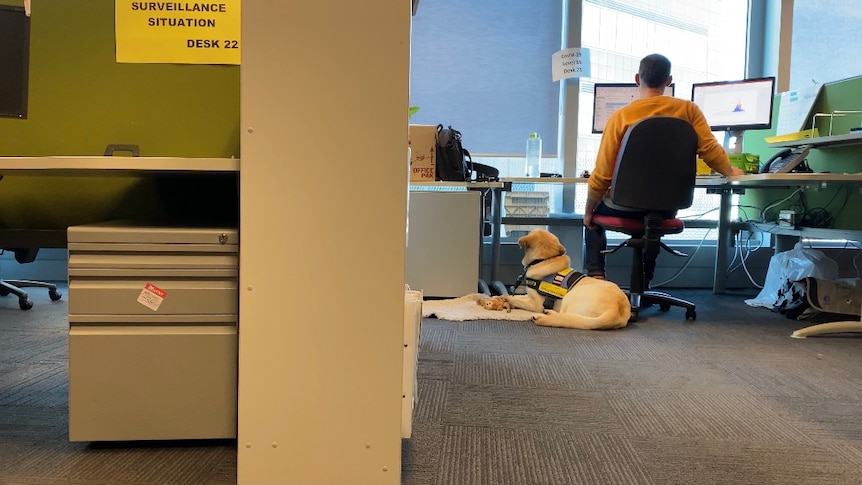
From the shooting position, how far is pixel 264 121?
99 cm

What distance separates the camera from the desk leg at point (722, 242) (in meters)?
3.46

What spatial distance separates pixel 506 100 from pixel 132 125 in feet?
8.79

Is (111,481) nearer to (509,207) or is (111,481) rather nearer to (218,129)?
(218,129)

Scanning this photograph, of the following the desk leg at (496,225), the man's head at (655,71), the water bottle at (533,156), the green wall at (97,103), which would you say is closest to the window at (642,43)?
the water bottle at (533,156)

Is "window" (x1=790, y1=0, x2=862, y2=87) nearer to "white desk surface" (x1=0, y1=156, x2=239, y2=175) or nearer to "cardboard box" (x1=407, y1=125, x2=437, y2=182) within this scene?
"cardboard box" (x1=407, y1=125, x2=437, y2=182)

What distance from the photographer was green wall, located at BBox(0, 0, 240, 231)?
1384mm

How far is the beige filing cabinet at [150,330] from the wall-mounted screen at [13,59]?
46cm

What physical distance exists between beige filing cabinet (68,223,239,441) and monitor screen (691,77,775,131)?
3185 mm

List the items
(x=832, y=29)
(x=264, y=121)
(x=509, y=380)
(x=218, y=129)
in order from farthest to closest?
(x=832, y=29), (x=509, y=380), (x=218, y=129), (x=264, y=121)

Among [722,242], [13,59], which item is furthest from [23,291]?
[722,242]

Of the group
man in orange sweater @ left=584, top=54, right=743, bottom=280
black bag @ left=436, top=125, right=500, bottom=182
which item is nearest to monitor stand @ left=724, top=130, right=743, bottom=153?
man in orange sweater @ left=584, top=54, right=743, bottom=280

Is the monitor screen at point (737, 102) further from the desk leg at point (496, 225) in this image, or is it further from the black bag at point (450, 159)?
the black bag at point (450, 159)

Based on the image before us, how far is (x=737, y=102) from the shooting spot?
345cm

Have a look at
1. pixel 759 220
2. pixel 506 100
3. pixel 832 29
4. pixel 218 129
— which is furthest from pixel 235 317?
pixel 832 29
